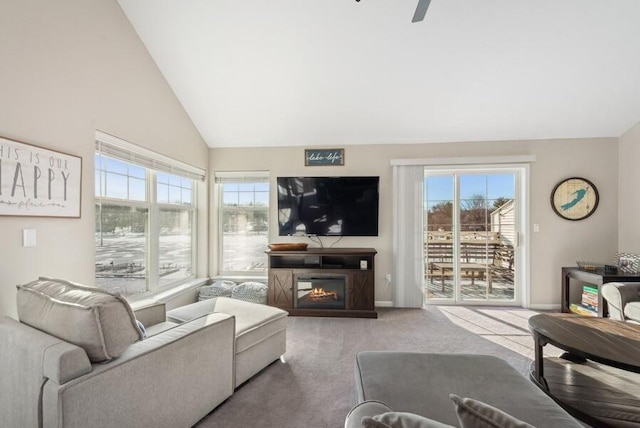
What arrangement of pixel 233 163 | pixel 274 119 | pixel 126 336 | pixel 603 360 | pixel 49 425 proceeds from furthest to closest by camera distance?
pixel 233 163 < pixel 274 119 < pixel 603 360 < pixel 126 336 < pixel 49 425

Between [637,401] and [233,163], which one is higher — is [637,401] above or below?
below

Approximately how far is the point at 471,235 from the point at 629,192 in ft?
6.21

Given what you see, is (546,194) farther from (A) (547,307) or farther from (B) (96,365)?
(B) (96,365)

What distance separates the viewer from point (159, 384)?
1.40 meters

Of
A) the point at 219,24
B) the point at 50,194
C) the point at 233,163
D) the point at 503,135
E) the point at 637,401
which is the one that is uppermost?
the point at 219,24

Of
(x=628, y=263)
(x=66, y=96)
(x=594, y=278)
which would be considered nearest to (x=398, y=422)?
(x=66, y=96)

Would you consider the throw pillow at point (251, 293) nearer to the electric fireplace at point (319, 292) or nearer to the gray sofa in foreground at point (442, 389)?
the electric fireplace at point (319, 292)

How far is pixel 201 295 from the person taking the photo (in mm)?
3721

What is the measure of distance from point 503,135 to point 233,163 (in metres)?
3.83

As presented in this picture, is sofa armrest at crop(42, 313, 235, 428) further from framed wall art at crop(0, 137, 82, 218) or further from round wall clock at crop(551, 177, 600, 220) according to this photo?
round wall clock at crop(551, 177, 600, 220)

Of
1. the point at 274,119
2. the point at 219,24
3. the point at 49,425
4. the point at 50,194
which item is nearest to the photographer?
the point at 49,425

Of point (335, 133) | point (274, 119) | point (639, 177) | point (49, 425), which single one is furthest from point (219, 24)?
point (639, 177)

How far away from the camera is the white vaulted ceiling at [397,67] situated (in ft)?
7.96

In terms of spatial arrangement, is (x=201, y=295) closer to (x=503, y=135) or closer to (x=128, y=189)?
(x=128, y=189)
